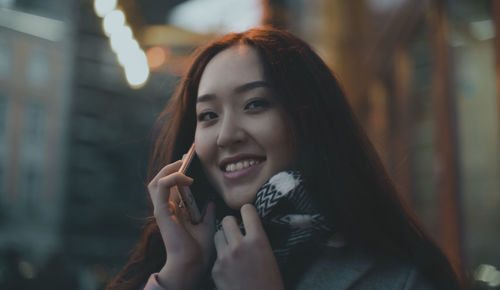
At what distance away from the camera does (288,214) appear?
1296 mm

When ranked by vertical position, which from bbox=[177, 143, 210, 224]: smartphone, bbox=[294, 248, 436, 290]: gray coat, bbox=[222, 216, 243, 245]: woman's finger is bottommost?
bbox=[294, 248, 436, 290]: gray coat

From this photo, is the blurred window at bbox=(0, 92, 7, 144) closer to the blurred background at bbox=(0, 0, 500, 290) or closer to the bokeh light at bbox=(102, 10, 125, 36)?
the blurred background at bbox=(0, 0, 500, 290)

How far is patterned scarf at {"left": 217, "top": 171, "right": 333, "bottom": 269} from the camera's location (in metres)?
Result: 1.27

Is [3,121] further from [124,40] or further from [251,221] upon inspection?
[251,221]

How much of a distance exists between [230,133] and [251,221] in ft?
0.85

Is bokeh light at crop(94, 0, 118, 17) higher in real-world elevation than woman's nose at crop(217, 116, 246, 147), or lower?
higher

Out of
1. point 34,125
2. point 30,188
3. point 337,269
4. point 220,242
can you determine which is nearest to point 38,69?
point 34,125

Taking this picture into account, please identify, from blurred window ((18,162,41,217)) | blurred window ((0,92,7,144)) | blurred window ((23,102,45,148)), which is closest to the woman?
→ blurred window ((18,162,41,217))

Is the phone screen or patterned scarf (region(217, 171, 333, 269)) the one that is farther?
the phone screen

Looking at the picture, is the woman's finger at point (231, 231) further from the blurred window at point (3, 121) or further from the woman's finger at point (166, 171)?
the blurred window at point (3, 121)

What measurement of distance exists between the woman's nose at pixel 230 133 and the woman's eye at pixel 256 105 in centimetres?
6

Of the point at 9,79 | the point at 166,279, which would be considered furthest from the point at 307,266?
the point at 9,79

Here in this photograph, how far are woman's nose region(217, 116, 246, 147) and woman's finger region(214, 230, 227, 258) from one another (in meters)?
0.25

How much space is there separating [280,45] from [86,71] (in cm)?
838
